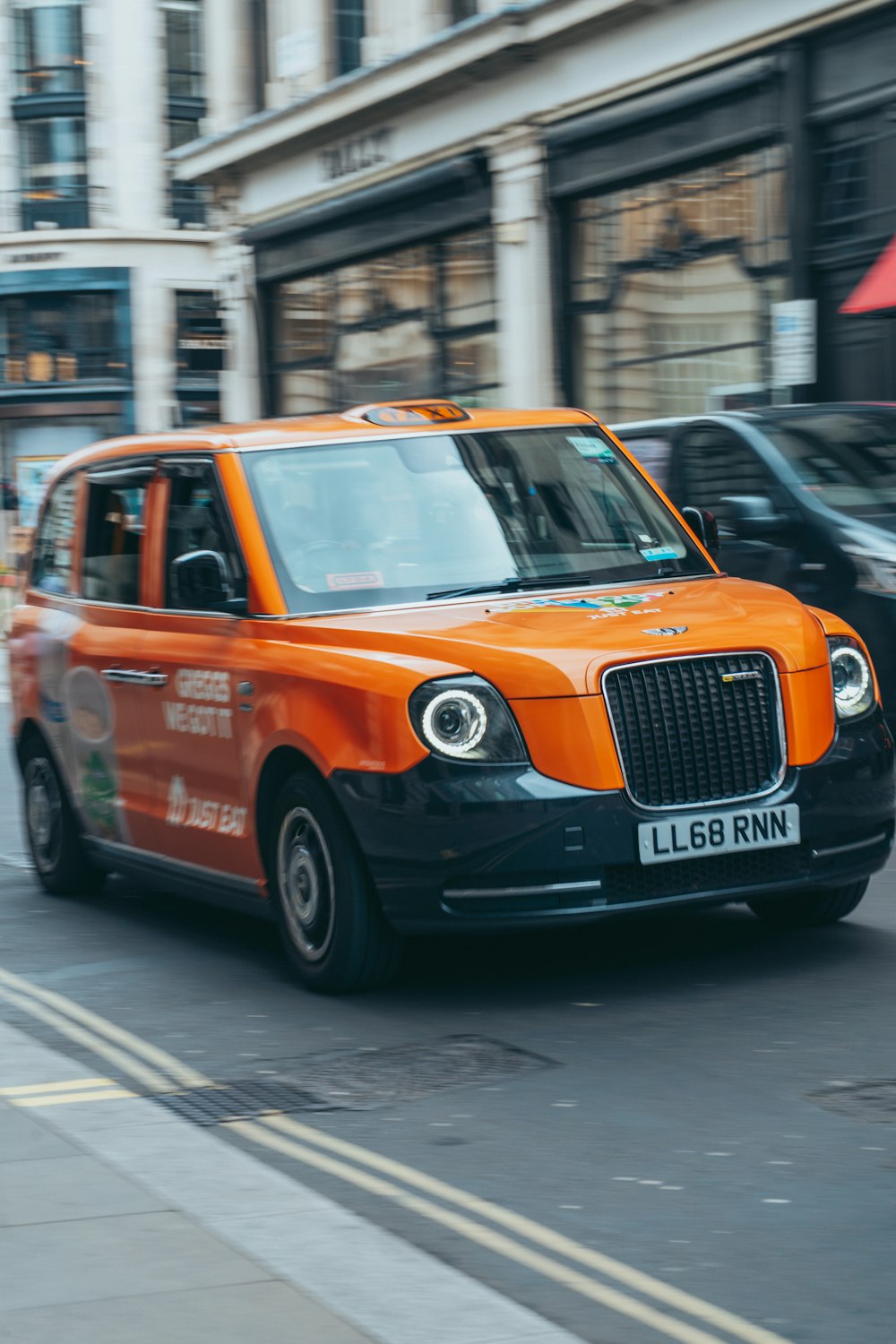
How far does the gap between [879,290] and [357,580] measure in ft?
33.7

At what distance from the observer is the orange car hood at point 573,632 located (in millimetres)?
5984

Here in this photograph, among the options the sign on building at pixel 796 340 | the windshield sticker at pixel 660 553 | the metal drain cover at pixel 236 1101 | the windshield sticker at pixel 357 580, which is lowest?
the metal drain cover at pixel 236 1101

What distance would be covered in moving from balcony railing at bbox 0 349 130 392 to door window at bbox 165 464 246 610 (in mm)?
38422

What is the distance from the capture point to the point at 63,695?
8.33m

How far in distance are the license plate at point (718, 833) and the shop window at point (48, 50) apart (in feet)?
141

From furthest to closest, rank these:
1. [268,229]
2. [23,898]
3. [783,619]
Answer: [268,229], [23,898], [783,619]

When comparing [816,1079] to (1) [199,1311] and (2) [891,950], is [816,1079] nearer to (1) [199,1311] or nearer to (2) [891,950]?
(2) [891,950]

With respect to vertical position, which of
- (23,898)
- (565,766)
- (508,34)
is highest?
(508,34)

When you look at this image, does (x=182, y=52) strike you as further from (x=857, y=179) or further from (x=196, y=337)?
(x=857, y=179)

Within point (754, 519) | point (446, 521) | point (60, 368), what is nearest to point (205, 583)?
point (446, 521)

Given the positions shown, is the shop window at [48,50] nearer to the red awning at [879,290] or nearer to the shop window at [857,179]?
the shop window at [857,179]

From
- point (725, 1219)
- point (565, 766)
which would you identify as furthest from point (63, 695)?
point (725, 1219)

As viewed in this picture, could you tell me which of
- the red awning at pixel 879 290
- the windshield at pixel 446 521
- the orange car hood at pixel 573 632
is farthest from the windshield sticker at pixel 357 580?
the red awning at pixel 879 290

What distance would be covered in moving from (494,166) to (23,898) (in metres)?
14.6
